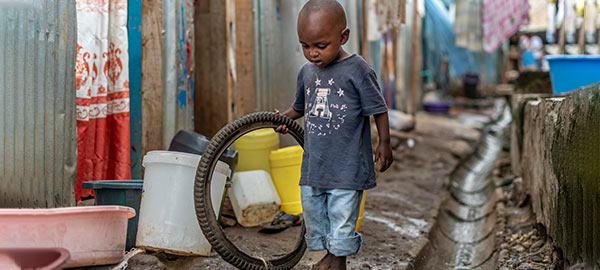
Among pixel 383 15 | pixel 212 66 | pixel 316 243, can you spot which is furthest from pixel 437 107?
pixel 316 243

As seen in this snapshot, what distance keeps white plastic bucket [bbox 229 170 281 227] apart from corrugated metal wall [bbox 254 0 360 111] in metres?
1.24

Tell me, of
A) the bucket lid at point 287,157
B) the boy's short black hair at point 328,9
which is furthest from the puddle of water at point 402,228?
the boy's short black hair at point 328,9

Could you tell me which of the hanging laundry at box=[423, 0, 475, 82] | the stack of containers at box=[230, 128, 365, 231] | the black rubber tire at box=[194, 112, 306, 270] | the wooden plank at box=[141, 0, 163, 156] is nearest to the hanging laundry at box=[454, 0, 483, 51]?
the hanging laundry at box=[423, 0, 475, 82]

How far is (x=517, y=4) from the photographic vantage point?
1094cm

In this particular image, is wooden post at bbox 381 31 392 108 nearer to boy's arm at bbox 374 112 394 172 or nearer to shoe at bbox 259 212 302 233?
shoe at bbox 259 212 302 233

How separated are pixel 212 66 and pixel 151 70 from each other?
87 cm

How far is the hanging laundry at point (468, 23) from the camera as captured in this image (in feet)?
47.0

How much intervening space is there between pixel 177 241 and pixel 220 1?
7.81 ft

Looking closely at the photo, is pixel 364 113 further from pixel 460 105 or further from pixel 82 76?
pixel 460 105

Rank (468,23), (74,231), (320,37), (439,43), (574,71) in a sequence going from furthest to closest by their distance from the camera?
(439,43)
(468,23)
(574,71)
(320,37)
(74,231)

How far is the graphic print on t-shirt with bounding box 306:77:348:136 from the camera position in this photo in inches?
117

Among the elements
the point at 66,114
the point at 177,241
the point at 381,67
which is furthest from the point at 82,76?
the point at 381,67

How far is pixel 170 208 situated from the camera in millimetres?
3256

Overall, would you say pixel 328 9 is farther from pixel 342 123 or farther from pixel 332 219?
pixel 332 219
